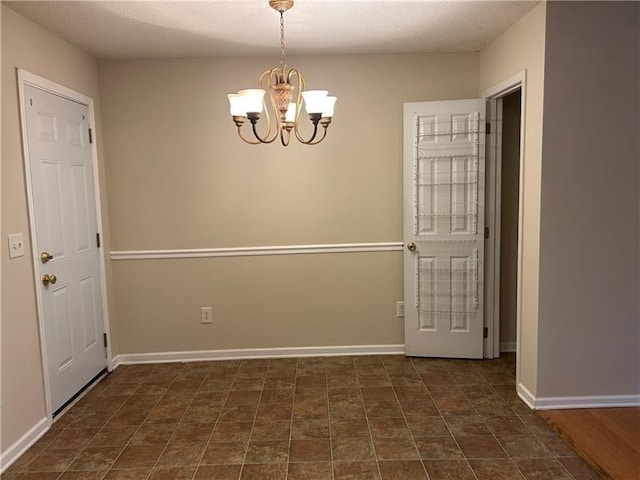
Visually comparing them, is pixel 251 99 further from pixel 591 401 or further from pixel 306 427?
pixel 591 401

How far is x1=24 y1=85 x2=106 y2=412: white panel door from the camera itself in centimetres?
263

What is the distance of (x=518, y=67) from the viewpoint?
281 cm

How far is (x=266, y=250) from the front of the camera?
3586 mm

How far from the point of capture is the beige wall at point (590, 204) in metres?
2.46

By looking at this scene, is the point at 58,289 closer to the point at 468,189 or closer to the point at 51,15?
the point at 51,15

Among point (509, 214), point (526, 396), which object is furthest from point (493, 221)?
point (526, 396)

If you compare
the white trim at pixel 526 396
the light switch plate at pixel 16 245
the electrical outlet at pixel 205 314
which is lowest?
the white trim at pixel 526 396

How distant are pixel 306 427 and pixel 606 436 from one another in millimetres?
1677

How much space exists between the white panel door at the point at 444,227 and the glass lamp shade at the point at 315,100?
1.42m

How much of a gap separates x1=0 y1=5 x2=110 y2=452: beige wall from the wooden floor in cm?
301

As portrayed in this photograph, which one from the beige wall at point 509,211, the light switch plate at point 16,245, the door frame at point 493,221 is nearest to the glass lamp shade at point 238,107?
the light switch plate at point 16,245

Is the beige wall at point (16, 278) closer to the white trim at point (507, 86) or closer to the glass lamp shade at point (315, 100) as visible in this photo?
the glass lamp shade at point (315, 100)

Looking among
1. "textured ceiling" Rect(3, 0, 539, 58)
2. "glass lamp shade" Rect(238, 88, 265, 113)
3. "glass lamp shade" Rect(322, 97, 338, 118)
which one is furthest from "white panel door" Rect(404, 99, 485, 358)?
"glass lamp shade" Rect(238, 88, 265, 113)

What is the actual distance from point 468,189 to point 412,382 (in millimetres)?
1519
